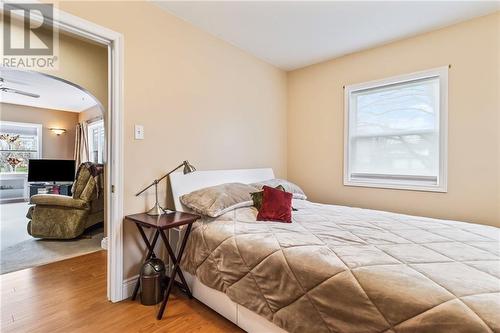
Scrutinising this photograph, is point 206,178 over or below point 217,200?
over

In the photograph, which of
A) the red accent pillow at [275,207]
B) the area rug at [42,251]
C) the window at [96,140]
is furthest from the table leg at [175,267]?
the window at [96,140]

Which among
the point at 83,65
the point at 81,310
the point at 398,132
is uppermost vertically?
the point at 83,65

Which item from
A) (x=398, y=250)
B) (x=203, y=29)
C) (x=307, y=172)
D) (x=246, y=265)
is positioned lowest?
(x=246, y=265)

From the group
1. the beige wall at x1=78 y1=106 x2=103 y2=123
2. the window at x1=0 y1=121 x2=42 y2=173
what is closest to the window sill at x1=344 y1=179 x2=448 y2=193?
the beige wall at x1=78 y1=106 x2=103 y2=123

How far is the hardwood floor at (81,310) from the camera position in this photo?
176cm

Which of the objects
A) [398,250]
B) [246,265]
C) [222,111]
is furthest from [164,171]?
[398,250]

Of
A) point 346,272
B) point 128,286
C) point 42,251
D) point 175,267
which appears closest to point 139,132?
point 175,267

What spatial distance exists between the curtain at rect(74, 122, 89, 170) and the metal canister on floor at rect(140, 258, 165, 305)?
18.5 ft

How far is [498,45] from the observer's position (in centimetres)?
232

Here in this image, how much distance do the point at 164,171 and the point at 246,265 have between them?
123cm

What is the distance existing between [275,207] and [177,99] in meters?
1.40

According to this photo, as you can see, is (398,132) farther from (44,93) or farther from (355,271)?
(44,93)

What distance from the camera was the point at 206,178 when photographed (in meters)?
2.68

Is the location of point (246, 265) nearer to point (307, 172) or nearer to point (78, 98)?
point (307, 172)
